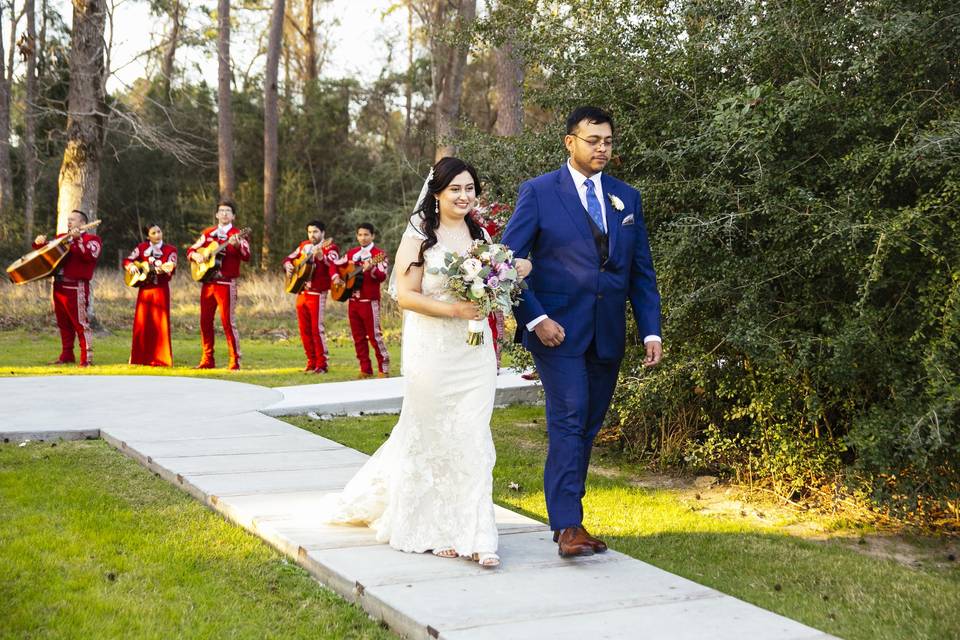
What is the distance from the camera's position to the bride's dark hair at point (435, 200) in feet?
18.5

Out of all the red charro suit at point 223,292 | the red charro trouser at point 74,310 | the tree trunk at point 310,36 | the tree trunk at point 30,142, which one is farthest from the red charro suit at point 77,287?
the tree trunk at point 310,36

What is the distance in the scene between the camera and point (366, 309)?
15117 mm

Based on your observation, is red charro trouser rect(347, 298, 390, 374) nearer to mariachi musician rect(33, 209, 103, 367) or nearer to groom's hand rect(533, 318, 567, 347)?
mariachi musician rect(33, 209, 103, 367)

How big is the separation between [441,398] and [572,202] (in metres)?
1.26

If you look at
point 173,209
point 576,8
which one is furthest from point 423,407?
point 173,209

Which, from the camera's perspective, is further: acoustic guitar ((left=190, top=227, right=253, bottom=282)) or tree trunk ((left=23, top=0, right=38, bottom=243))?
tree trunk ((left=23, top=0, right=38, bottom=243))

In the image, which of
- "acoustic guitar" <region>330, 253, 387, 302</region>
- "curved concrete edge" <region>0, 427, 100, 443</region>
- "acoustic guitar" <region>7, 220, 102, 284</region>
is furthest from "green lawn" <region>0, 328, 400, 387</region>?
"curved concrete edge" <region>0, 427, 100, 443</region>

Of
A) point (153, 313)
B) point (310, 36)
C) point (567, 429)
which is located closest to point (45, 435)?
point (567, 429)

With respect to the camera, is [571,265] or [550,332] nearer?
[550,332]

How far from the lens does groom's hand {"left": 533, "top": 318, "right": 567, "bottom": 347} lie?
5.45 metres

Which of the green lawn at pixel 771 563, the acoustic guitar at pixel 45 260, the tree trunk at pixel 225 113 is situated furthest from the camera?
the tree trunk at pixel 225 113

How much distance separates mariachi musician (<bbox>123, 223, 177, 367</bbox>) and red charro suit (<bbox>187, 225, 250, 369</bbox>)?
465 mm

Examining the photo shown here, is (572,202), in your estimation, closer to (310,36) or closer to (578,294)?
(578,294)

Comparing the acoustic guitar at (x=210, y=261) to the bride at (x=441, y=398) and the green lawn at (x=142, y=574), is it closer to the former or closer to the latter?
the green lawn at (x=142, y=574)
